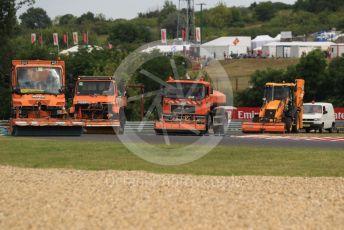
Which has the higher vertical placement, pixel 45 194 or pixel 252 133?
pixel 45 194

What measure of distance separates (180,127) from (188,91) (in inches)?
64.5

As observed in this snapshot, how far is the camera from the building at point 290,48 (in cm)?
10450

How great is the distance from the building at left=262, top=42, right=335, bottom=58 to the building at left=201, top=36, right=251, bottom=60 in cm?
401

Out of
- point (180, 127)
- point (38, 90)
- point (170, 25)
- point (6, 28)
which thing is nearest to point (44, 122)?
point (38, 90)

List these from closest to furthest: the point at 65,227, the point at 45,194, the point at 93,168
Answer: the point at 65,227 → the point at 45,194 → the point at 93,168

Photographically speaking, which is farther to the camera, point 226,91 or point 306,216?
point 226,91

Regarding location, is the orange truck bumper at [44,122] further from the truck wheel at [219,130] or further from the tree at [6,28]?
the tree at [6,28]

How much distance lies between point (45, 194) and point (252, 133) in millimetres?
24903

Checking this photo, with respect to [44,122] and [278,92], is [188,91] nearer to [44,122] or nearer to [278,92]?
[278,92]

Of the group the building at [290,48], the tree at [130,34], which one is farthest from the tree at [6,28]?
the tree at [130,34]

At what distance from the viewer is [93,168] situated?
21.0 meters

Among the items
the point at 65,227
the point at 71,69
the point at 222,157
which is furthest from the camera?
the point at 71,69

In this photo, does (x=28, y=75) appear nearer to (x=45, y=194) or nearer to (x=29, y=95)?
(x=29, y=95)

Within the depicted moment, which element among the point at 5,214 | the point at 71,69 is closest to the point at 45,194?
the point at 5,214
